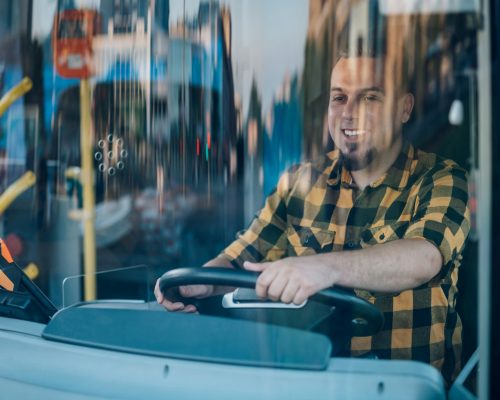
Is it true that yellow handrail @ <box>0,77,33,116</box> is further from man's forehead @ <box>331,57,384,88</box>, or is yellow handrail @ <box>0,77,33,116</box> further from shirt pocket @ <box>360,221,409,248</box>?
shirt pocket @ <box>360,221,409,248</box>

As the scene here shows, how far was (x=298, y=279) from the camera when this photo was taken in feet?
5.09

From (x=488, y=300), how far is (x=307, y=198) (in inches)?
17.5

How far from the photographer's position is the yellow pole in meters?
1.80

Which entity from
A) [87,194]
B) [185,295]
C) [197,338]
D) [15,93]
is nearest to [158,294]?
[185,295]

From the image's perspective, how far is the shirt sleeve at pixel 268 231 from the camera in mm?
1656

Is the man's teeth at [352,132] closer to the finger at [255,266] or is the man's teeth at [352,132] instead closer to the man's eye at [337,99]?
the man's eye at [337,99]

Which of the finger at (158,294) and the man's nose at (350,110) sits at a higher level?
the man's nose at (350,110)

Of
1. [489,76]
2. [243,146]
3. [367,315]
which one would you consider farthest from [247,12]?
[367,315]

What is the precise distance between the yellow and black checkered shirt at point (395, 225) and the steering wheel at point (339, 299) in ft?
0.06

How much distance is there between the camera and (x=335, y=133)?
161cm

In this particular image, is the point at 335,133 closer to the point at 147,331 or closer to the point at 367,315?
the point at 367,315

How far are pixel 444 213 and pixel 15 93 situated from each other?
112 centimetres

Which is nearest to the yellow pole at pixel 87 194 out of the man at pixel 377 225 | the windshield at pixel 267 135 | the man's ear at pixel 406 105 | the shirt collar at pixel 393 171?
the windshield at pixel 267 135

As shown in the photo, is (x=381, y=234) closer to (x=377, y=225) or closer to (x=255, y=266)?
(x=377, y=225)
